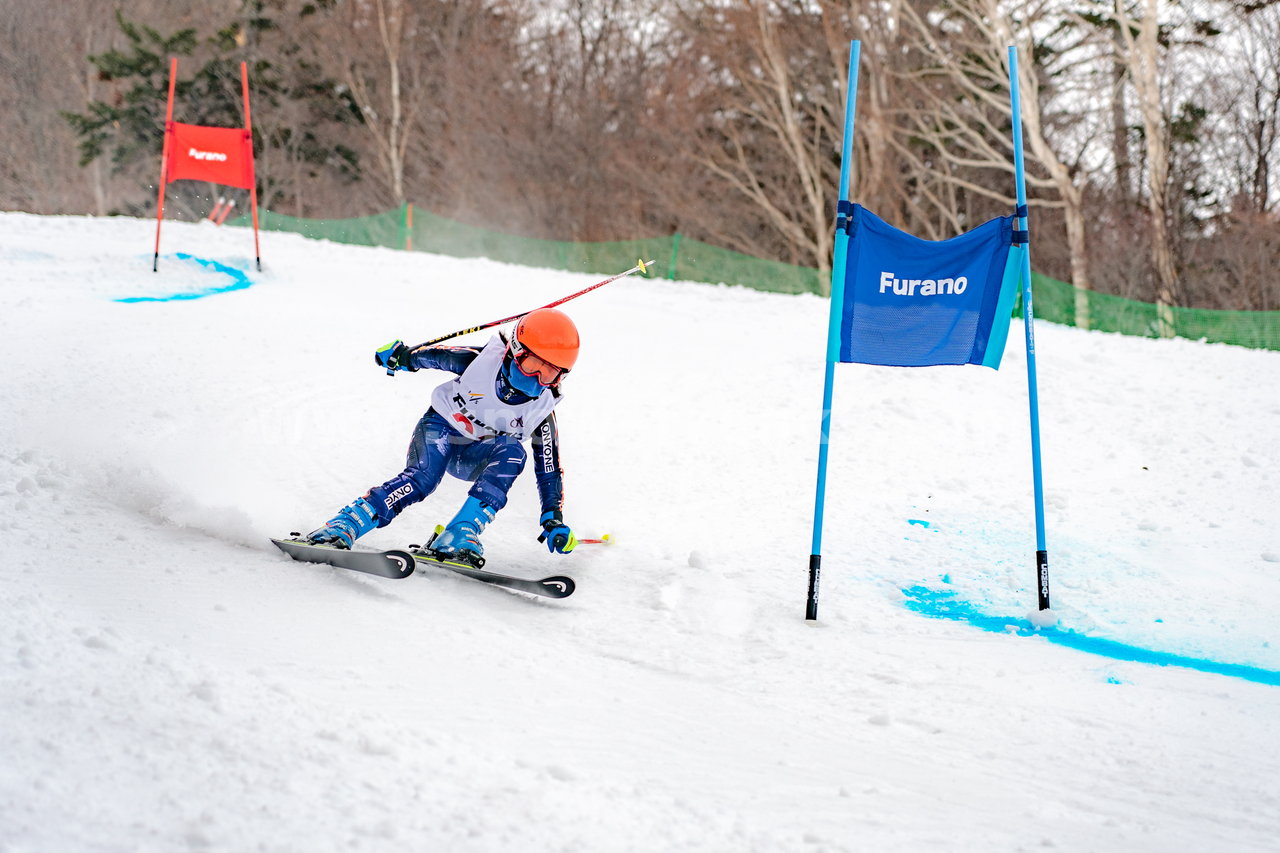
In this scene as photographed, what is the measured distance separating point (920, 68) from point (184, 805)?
24.3 m

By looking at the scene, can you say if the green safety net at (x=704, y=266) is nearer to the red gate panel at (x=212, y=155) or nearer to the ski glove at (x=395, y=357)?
the red gate panel at (x=212, y=155)

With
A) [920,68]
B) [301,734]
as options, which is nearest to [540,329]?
[301,734]

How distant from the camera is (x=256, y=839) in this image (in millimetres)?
2492

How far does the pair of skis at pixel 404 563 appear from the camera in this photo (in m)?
4.63

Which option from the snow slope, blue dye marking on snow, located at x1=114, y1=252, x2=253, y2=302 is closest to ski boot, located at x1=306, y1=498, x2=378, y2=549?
the snow slope

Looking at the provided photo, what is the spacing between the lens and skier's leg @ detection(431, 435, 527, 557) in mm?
5086

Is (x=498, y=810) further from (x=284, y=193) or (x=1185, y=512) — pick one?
(x=284, y=193)

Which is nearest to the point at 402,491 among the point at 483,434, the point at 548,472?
the point at 483,434

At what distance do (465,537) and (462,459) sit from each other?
1.77 ft

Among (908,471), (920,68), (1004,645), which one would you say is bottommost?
(1004,645)

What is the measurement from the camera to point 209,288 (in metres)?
12.0

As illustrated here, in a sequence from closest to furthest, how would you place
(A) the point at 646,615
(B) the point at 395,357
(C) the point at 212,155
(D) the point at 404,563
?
(D) the point at 404,563 → (A) the point at 646,615 → (B) the point at 395,357 → (C) the point at 212,155

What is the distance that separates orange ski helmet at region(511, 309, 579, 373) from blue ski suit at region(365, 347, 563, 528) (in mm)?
265

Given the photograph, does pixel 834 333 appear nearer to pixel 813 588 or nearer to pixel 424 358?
pixel 813 588
